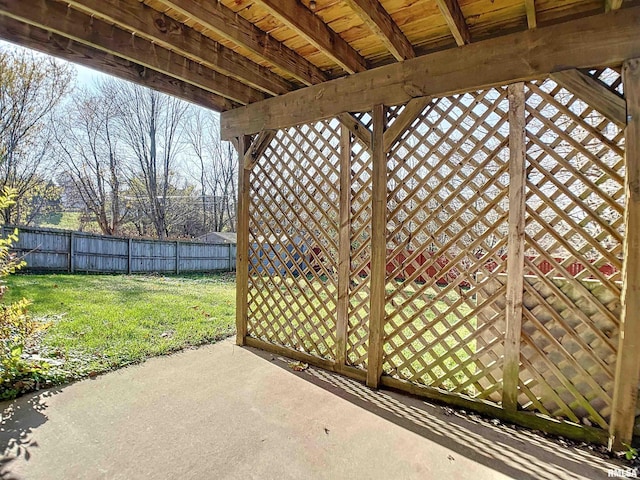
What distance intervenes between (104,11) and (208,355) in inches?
100

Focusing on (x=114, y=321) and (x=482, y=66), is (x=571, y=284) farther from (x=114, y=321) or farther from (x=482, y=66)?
(x=114, y=321)

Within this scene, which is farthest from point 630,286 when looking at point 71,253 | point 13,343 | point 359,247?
point 71,253

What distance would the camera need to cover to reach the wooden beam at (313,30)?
65.6 inches

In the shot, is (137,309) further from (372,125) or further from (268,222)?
(372,125)

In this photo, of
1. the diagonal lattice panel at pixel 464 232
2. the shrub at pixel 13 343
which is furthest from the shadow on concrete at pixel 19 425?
the diagonal lattice panel at pixel 464 232

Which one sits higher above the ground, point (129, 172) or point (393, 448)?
point (129, 172)

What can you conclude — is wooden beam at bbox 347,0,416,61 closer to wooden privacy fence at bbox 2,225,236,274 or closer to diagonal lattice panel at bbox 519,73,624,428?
diagonal lattice panel at bbox 519,73,624,428

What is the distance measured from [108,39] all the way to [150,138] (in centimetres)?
1211

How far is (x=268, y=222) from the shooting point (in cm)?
315

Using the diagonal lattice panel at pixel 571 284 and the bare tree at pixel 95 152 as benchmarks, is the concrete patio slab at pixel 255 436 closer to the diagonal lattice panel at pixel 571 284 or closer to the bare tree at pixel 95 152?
the diagonal lattice panel at pixel 571 284

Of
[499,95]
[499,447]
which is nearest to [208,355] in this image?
[499,447]

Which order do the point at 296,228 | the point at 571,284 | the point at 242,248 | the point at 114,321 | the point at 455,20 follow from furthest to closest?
1. the point at 114,321
2. the point at 242,248
3. the point at 296,228
4. the point at 571,284
5. the point at 455,20

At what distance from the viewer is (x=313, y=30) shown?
6.05ft

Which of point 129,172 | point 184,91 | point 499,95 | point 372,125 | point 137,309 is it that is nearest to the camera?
point 499,95
